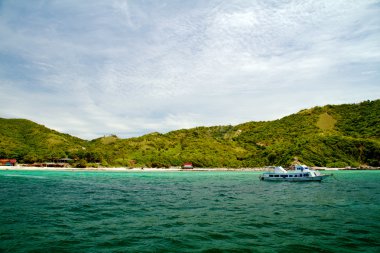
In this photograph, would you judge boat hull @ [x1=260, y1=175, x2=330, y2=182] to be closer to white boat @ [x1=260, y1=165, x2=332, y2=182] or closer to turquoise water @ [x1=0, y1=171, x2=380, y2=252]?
white boat @ [x1=260, y1=165, x2=332, y2=182]

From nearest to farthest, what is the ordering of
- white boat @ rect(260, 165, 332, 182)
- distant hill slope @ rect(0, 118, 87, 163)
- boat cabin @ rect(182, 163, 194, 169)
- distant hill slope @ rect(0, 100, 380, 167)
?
white boat @ rect(260, 165, 332, 182) < distant hill slope @ rect(0, 118, 87, 163) < distant hill slope @ rect(0, 100, 380, 167) < boat cabin @ rect(182, 163, 194, 169)

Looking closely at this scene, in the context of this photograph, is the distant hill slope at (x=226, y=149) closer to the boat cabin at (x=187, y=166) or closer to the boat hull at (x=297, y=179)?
the boat cabin at (x=187, y=166)

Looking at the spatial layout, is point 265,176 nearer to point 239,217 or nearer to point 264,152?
point 239,217

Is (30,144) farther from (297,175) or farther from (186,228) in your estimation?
(186,228)

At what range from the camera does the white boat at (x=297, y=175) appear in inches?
2601

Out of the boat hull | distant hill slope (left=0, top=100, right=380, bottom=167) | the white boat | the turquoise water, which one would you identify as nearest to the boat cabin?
A: distant hill slope (left=0, top=100, right=380, bottom=167)

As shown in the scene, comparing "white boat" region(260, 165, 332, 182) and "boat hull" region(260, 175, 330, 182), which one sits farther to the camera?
"white boat" region(260, 165, 332, 182)

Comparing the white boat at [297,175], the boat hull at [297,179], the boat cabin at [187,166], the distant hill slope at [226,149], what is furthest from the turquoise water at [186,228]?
the boat cabin at [187,166]

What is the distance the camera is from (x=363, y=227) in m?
17.8

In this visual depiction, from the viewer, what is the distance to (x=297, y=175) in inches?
2638

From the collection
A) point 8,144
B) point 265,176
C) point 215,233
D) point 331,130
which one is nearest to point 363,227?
point 215,233

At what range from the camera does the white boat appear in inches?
2601

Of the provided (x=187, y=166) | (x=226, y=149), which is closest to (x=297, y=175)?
(x=187, y=166)

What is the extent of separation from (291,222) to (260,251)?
7585 millimetres
